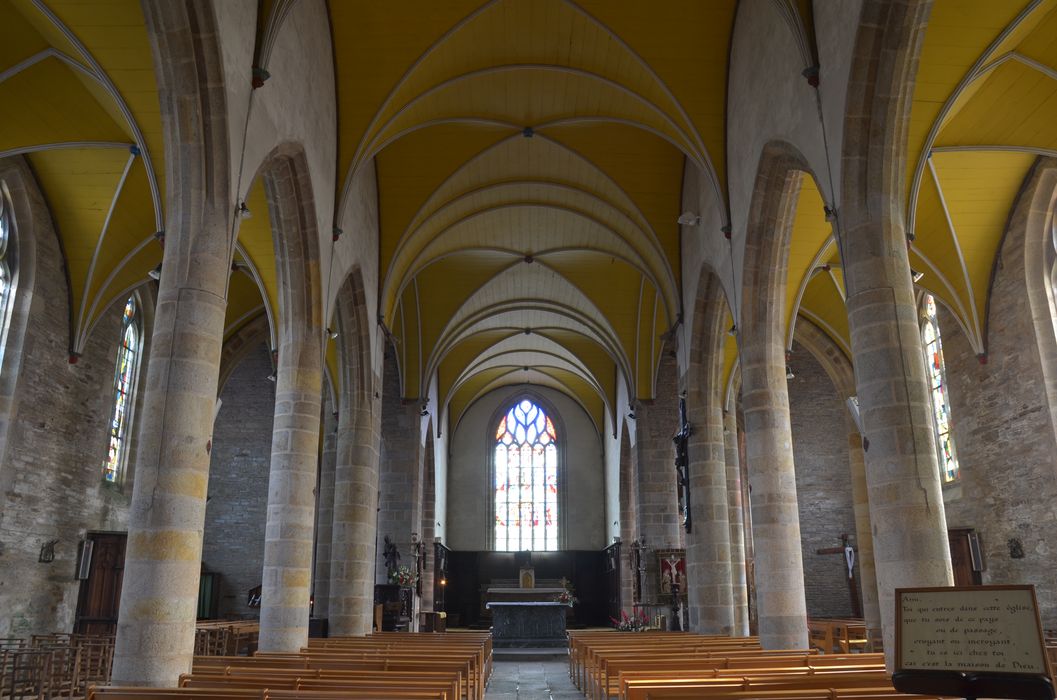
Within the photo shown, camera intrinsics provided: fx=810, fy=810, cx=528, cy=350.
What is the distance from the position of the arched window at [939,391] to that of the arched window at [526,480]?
18.1 meters

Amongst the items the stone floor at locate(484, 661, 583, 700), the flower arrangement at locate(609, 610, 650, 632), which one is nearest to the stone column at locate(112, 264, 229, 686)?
the stone floor at locate(484, 661, 583, 700)

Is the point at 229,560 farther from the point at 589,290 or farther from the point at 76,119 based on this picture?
the point at 76,119

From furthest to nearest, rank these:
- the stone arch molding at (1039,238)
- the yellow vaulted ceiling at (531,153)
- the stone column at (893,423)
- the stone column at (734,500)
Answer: the stone column at (734,500)
the stone arch molding at (1039,238)
the yellow vaulted ceiling at (531,153)
the stone column at (893,423)

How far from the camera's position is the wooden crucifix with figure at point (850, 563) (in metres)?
21.0

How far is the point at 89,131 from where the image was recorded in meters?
11.8

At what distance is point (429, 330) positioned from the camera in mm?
21438

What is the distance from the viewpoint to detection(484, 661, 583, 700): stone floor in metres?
11.8

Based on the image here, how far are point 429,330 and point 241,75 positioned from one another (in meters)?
13.1

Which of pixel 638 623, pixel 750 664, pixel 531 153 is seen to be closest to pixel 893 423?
pixel 750 664

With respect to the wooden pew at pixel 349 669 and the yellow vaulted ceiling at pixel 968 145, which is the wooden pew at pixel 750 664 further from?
the yellow vaulted ceiling at pixel 968 145

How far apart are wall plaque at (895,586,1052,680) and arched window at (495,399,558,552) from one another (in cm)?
2878

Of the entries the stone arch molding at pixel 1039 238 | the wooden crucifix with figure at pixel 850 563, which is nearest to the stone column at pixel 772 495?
the stone arch molding at pixel 1039 238

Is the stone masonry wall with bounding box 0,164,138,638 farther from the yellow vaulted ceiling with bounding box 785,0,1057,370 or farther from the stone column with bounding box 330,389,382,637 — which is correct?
the yellow vaulted ceiling with bounding box 785,0,1057,370

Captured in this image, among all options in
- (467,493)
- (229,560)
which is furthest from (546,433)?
(229,560)
